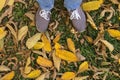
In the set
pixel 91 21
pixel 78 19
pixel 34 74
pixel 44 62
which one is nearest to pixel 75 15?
pixel 78 19

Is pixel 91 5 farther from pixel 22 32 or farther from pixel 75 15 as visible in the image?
pixel 22 32

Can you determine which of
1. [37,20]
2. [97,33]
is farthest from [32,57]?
[97,33]

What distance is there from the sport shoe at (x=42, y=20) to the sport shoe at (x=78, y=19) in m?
0.20

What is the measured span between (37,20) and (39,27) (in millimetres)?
61

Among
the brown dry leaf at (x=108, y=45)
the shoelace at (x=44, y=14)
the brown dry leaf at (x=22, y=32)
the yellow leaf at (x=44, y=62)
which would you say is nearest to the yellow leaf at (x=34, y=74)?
the yellow leaf at (x=44, y=62)

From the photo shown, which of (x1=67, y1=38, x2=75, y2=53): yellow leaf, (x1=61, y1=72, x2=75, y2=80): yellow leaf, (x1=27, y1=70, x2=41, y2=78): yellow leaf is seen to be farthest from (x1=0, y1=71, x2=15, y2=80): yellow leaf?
(x1=67, y1=38, x2=75, y2=53): yellow leaf

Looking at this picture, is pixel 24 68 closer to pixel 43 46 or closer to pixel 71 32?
pixel 43 46

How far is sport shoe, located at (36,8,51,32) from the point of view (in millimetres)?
2709

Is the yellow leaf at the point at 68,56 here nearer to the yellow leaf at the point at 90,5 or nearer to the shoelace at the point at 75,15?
the shoelace at the point at 75,15

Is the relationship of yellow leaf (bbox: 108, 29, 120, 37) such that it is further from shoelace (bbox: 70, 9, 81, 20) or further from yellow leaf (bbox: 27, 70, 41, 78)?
yellow leaf (bbox: 27, 70, 41, 78)

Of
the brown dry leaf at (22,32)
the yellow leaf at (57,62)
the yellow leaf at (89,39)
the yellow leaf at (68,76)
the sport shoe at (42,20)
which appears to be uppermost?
the sport shoe at (42,20)

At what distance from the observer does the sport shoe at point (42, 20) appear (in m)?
2.71

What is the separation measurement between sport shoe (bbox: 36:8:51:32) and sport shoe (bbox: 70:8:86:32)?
0.67ft

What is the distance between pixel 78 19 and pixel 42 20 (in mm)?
300
